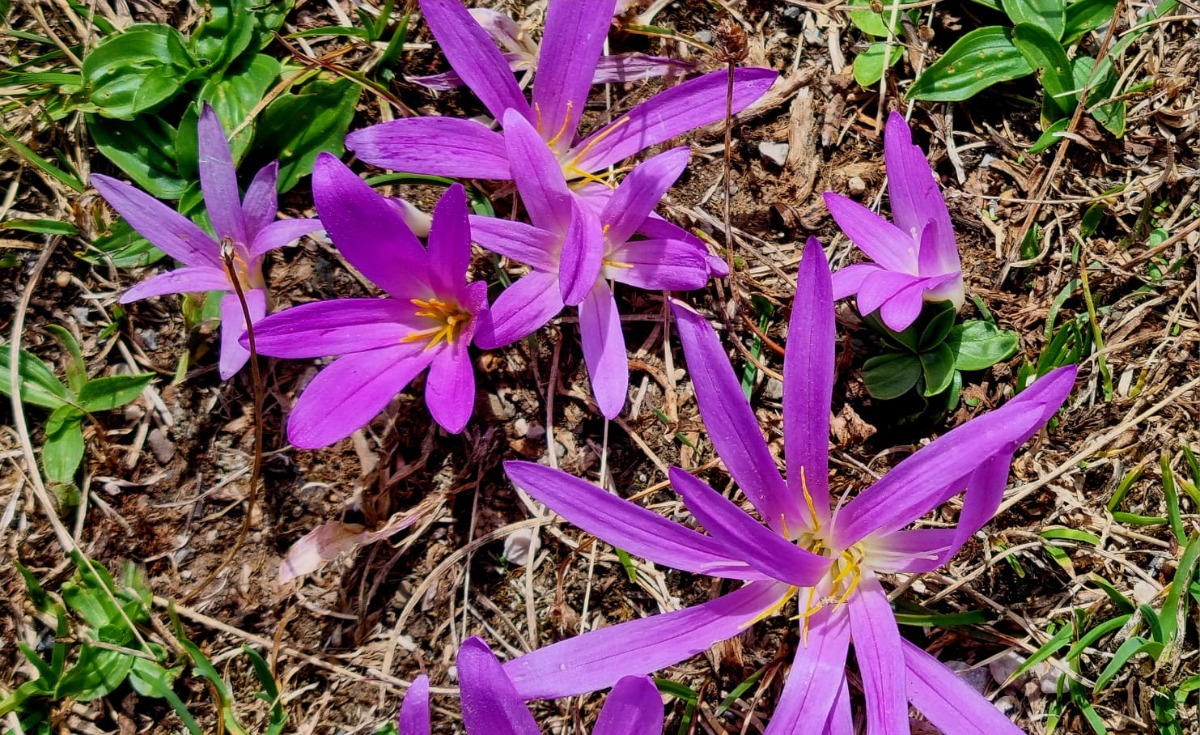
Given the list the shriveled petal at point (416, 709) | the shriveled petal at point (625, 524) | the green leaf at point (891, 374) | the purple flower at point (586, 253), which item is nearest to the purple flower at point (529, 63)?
the purple flower at point (586, 253)

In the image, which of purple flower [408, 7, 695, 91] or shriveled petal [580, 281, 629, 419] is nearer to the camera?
shriveled petal [580, 281, 629, 419]

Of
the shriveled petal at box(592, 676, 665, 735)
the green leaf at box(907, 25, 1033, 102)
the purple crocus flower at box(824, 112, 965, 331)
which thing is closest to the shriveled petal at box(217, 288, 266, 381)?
the shriveled petal at box(592, 676, 665, 735)

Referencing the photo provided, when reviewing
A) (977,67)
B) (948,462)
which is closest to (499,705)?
(948,462)

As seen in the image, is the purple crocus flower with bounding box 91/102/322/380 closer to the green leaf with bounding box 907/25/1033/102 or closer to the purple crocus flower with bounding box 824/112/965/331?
the purple crocus flower with bounding box 824/112/965/331

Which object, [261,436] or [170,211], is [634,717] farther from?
[170,211]

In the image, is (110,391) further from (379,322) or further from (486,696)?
(486,696)

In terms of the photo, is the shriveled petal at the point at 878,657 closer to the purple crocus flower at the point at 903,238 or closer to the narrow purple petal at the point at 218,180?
the purple crocus flower at the point at 903,238

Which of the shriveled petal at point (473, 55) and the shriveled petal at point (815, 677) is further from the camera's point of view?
the shriveled petal at point (473, 55)
